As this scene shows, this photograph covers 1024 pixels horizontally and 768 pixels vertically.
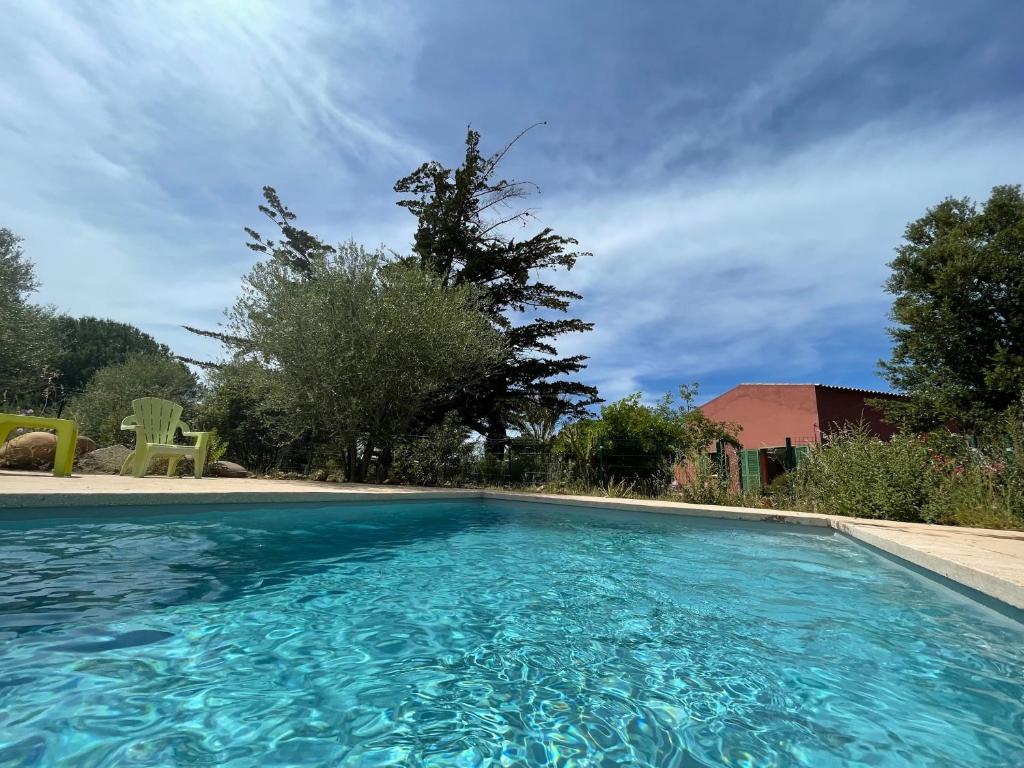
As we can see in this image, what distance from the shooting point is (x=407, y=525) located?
735cm

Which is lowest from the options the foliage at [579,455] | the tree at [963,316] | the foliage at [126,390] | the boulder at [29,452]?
the boulder at [29,452]

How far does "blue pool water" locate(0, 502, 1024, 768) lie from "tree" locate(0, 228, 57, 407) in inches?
543

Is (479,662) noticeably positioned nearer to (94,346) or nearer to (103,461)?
(103,461)

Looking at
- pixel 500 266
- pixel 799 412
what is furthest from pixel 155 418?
pixel 799 412

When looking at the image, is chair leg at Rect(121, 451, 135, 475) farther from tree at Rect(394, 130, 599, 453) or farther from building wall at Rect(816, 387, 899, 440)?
→ building wall at Rect(816, 387, 899, 440)

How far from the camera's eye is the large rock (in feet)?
35.4

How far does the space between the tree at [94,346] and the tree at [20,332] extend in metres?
18.1

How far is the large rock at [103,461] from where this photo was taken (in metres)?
10.8

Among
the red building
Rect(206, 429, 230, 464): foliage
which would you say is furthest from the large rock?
the red building

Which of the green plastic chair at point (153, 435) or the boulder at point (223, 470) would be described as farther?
the boulder at point (223, 470)

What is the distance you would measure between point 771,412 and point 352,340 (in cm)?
1806

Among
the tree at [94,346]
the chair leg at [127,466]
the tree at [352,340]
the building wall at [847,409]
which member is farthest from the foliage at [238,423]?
the tree at [94,346]

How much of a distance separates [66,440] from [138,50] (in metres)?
5.85

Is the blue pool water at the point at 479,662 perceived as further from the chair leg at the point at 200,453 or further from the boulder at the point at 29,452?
the boulder at the point at 29,452
